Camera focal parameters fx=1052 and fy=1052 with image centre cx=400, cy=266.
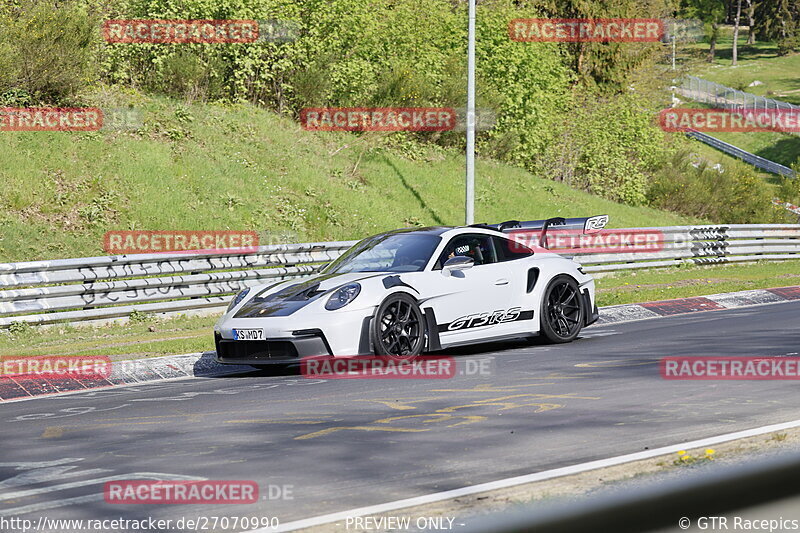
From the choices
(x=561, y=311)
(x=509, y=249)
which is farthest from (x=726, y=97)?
(x=509, y=249)

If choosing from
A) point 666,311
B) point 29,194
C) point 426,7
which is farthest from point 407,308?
point 426,7

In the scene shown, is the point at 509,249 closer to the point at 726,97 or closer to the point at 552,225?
the point at 552,225

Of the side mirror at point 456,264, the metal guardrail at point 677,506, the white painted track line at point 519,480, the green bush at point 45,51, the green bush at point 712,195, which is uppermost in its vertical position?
the green bush at point 45,51

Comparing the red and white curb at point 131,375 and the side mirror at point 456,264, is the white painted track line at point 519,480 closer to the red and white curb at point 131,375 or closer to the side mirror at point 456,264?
the side mirror at point 456,264

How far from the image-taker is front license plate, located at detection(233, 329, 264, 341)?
10.1 meters

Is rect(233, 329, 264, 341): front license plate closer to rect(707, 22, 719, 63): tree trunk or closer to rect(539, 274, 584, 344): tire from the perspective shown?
rect(539, 274, 584, 344): tire

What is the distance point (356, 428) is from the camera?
6.98 meters

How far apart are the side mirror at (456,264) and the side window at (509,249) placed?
2.65 ft

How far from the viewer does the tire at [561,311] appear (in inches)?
470

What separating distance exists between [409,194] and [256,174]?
5408 mm

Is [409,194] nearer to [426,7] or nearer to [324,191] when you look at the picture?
[324,191]

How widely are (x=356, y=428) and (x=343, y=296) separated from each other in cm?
340

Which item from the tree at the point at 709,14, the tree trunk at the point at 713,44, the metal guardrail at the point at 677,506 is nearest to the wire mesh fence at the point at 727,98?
the tree trunk at the point at 713,44

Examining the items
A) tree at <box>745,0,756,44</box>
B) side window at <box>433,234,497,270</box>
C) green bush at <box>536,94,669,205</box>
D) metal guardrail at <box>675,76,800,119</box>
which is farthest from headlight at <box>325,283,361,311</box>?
tree at <box>745,0,756,44</box>
